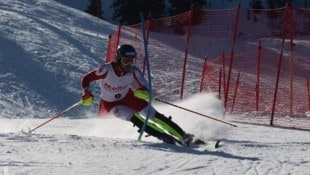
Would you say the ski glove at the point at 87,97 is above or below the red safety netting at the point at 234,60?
above

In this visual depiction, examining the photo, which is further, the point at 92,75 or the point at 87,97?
the point at 92,75

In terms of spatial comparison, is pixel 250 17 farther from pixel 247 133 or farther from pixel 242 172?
pixel 242 172

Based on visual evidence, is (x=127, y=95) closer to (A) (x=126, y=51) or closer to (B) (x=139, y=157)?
(A) (x=126, y=51)

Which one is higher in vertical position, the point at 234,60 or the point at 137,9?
the point at 137,9

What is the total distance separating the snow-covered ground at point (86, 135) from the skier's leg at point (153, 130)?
18cm

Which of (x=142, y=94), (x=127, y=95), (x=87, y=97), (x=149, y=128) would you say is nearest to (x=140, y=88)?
→ (x=142, y=94)

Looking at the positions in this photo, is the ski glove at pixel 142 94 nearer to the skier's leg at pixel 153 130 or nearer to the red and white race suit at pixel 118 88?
the red and white race suit at pixel 118 88

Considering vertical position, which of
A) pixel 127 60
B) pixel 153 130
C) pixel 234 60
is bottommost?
pixel 234 60

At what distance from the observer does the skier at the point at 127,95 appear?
26.6ft

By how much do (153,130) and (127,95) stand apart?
2.74ft

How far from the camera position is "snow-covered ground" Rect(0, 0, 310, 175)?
19.9 feet

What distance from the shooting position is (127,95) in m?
8.70

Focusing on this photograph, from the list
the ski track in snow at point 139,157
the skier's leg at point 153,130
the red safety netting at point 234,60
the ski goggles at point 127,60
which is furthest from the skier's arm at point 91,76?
the red safety netting at point 234,60

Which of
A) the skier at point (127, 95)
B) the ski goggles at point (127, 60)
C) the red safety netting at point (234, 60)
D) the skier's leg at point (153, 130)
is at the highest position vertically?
the ski goggles at point (127, 60)
